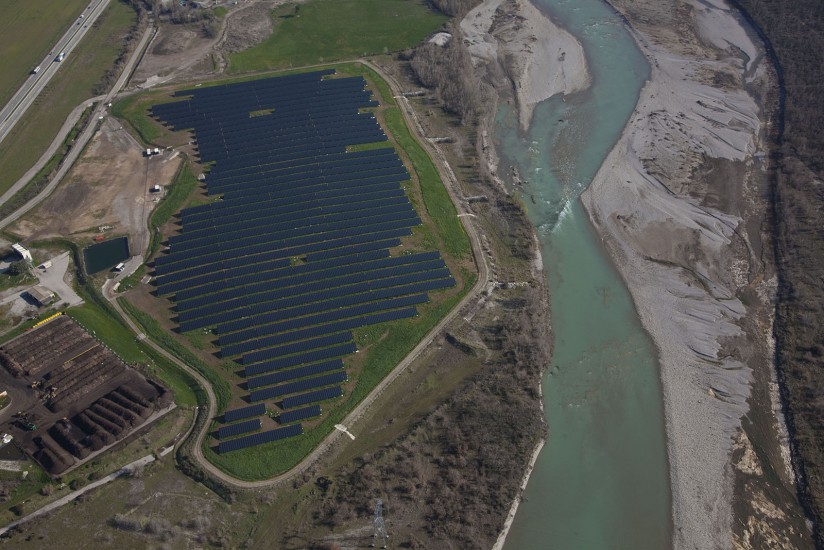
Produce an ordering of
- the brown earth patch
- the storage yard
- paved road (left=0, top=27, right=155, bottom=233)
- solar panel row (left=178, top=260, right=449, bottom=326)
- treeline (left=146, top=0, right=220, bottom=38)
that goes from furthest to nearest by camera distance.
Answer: treeline (left=146, top=0, right=220, bottom=38) < paved road (left=0, top=27, right=155, bottom=233) < the brown earth patch < solar panel row (left=178, top=260, right=449, bottom=326) < the storage yard

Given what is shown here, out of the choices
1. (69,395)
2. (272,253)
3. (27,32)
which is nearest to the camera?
(69,395)

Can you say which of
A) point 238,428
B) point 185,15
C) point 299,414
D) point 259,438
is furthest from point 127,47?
point 259,438

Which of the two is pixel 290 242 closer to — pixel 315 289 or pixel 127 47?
pixel 315 289

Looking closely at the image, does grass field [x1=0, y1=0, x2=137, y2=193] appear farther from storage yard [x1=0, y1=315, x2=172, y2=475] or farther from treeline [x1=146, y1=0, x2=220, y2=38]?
storage yard [x1=0, y1=315, x2=172, y2=475]

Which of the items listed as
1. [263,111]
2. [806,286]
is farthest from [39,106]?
[806,286]

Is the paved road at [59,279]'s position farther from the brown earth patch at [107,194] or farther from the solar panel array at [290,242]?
the solar panel array at [290,242]

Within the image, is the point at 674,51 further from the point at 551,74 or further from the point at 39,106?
the point at 39,106

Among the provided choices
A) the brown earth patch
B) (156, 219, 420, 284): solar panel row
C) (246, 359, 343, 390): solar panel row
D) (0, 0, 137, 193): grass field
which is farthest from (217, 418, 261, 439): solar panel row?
(0, 0, 137, 193): grass field
